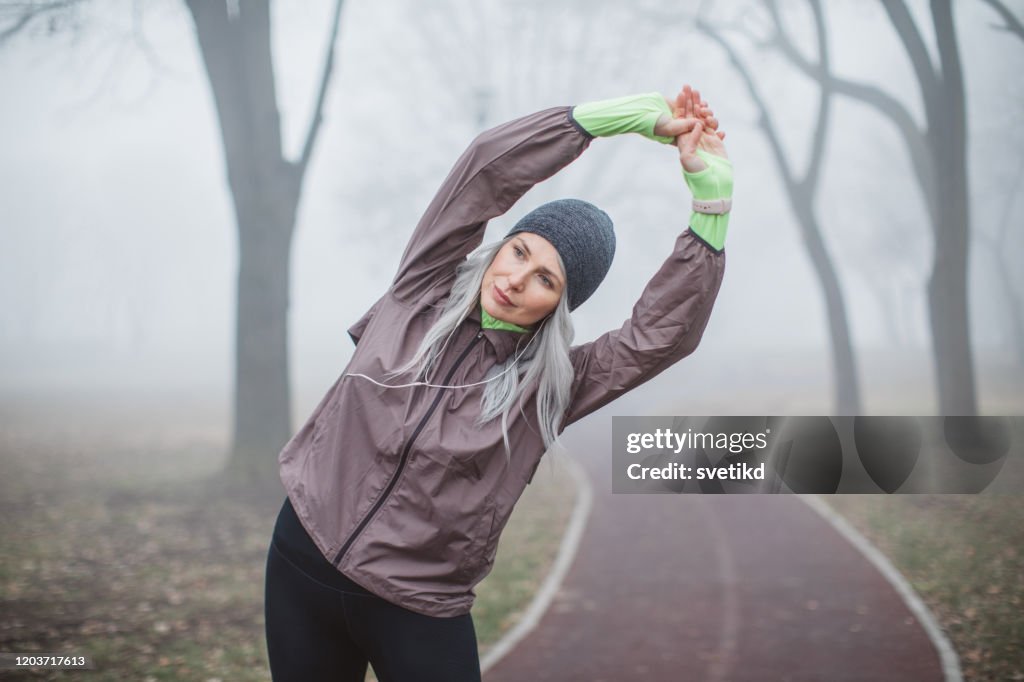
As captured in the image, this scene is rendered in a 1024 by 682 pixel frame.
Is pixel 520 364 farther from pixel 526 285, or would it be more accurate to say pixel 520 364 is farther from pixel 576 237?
pixel 576 237

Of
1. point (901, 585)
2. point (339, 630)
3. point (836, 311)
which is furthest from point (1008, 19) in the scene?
point (339, 630)

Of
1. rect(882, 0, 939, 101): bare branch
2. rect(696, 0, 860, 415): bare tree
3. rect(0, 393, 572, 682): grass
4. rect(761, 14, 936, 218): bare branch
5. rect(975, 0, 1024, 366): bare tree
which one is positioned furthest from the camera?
rect(696, 0, 860, 415): bare tree

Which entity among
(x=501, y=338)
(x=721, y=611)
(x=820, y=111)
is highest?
(x=820, y=111)

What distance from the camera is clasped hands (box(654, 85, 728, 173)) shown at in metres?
1.96

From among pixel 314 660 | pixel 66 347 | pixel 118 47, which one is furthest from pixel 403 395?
pixel 66 347

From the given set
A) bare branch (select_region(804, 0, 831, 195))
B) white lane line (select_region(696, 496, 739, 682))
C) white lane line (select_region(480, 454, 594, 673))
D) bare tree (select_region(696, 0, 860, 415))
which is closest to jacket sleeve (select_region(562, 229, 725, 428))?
white lane line (select_region(480, 454, 594, 673))

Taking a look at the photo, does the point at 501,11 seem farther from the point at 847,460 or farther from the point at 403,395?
the point at 403,395

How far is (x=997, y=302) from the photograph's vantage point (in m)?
9.03

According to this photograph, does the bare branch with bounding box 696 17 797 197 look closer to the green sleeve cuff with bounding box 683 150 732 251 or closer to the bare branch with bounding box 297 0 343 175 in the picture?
the bare branch with bounding box 297 0 343 175

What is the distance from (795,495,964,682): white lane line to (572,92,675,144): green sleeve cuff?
4.22 meters

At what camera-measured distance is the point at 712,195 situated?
1.90 m

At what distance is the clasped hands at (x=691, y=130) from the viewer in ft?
6.41

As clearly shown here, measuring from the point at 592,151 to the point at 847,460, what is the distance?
596cm

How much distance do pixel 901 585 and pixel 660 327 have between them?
17.8 ft
